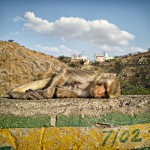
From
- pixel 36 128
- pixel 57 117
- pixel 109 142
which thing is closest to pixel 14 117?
pixel 36 128

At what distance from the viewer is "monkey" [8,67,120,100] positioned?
12.4ft

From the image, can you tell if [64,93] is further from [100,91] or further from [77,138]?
[77,138]

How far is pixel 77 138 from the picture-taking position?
2898 mm

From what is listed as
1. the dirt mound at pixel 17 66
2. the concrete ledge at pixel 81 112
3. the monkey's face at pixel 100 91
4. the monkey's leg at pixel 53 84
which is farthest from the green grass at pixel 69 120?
the dirt mound at pixel 17 66

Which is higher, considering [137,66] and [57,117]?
[137,66]

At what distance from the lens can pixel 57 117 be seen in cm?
303

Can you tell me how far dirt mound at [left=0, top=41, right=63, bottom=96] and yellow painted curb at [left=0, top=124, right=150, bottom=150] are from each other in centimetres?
1100

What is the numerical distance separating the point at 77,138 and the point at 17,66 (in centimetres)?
1269

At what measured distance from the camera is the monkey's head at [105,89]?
3716 mm

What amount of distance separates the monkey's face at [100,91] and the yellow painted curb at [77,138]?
82 centimetres

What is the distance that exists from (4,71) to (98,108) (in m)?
12.2

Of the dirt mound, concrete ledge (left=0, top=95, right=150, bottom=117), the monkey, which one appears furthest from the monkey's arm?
the dirt mound

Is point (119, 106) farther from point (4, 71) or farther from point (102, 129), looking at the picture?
point (4, 71)

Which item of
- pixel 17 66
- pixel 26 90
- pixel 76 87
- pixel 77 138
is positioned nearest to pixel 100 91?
pixel 76 87
